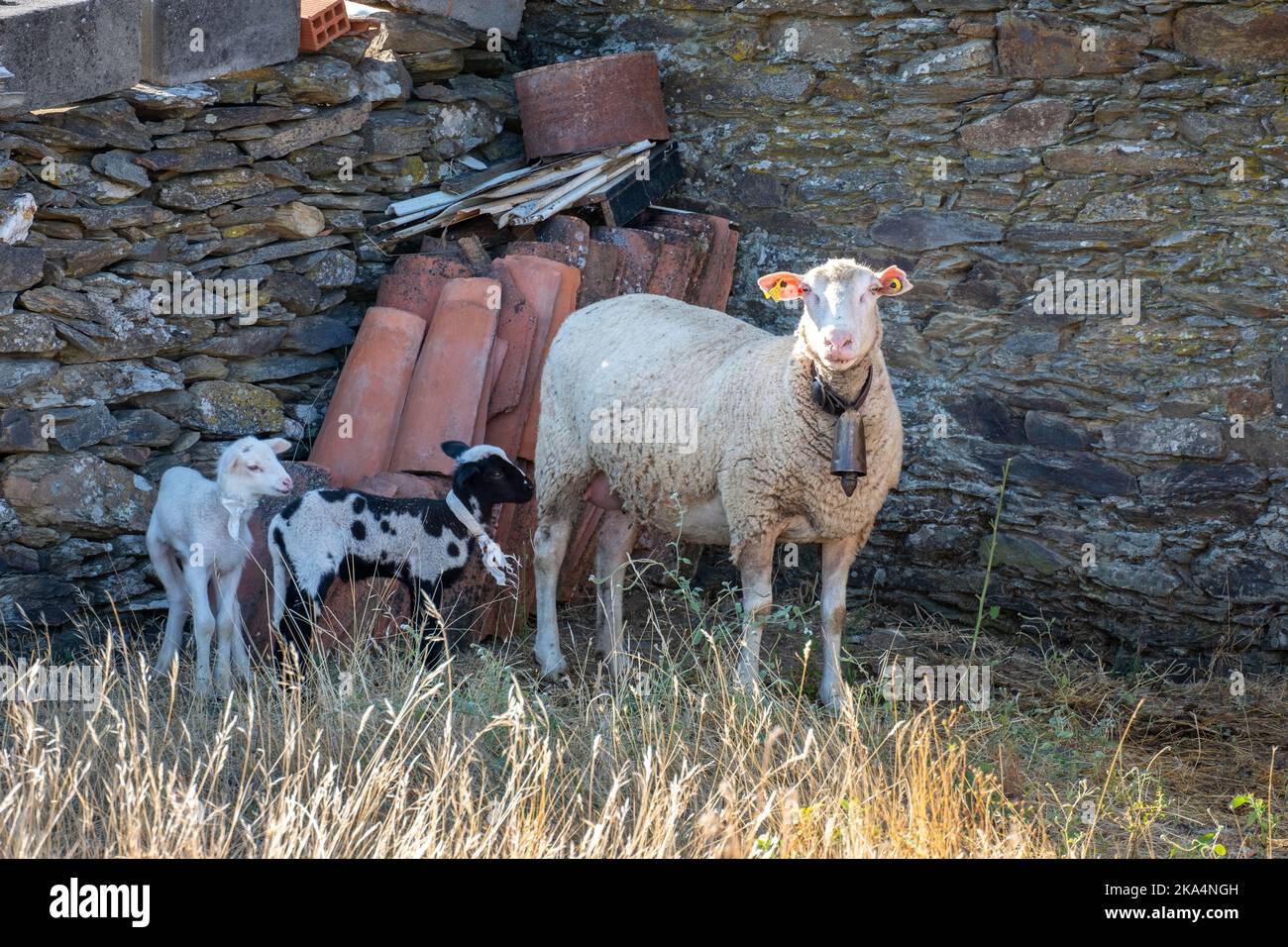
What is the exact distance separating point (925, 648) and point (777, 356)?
1.89m

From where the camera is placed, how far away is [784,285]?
17.6ft

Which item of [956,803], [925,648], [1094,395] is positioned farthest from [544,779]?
[1094,395]

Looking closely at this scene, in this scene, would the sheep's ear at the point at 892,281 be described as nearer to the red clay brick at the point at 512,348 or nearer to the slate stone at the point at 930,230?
the slate stone at the point at 930,230

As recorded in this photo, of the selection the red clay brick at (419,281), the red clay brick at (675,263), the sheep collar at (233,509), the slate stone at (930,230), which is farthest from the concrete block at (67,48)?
the slate stone at (930,230)

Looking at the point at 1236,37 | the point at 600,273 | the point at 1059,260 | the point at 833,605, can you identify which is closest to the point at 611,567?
the point at 833,605

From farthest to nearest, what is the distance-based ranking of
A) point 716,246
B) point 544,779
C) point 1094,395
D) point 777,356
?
point 716,246 → point 1094,395 → point 777,356 → point 544,779

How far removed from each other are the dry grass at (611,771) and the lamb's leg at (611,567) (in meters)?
0.34

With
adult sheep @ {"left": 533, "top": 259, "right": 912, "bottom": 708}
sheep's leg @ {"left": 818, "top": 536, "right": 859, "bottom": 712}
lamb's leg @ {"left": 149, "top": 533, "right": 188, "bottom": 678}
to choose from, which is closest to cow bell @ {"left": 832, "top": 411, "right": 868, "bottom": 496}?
adult sheep @ {"left": 533, "top": 259, "right": 912, "bottom": 708}

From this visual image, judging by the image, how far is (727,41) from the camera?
757 centimetres

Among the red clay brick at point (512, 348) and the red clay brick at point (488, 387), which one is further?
the red clay brick at point (512, 348)

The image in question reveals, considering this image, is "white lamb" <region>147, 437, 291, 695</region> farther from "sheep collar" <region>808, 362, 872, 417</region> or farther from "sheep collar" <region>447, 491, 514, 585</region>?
"sheep collar" <region>808, 362, 872, 417</region>

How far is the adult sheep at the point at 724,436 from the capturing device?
535cm

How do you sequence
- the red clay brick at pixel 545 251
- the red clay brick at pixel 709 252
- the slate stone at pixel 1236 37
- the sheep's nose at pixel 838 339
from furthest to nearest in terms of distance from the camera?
the red clay brick at pixel 709 252
the red clay brick at pixel 545 251
the slate stone at pixel 1236 37
the sheep's nose at pixel 838 339

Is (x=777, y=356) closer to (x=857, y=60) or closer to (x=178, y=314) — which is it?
(x=857, y=60)
